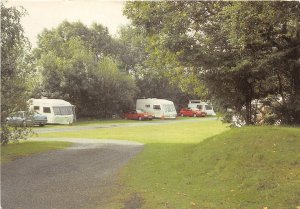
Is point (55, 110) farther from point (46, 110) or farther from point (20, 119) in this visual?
point (20, 119)

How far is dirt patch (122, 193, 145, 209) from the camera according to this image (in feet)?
29.3

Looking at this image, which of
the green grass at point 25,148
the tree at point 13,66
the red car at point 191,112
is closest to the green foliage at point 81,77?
the red car at point 191,112

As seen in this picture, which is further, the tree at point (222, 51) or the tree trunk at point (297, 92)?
the tree trunk at point (297, 92)

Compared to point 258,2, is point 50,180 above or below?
below

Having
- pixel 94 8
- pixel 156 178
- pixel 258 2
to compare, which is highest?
pixel 258 2

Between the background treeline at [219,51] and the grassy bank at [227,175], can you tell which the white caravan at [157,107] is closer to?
the background treeline at [219,51]

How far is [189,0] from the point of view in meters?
19.5

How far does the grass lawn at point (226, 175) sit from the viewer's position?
912 centimetres

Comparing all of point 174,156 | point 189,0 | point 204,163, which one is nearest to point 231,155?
point 204,163

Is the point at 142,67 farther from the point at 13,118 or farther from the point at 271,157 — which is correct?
the point at 271,157

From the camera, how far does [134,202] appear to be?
9273 millimetres

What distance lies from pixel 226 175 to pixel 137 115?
3830 cm

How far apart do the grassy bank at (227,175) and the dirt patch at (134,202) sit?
97 millimetres

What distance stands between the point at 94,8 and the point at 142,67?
46.0m
